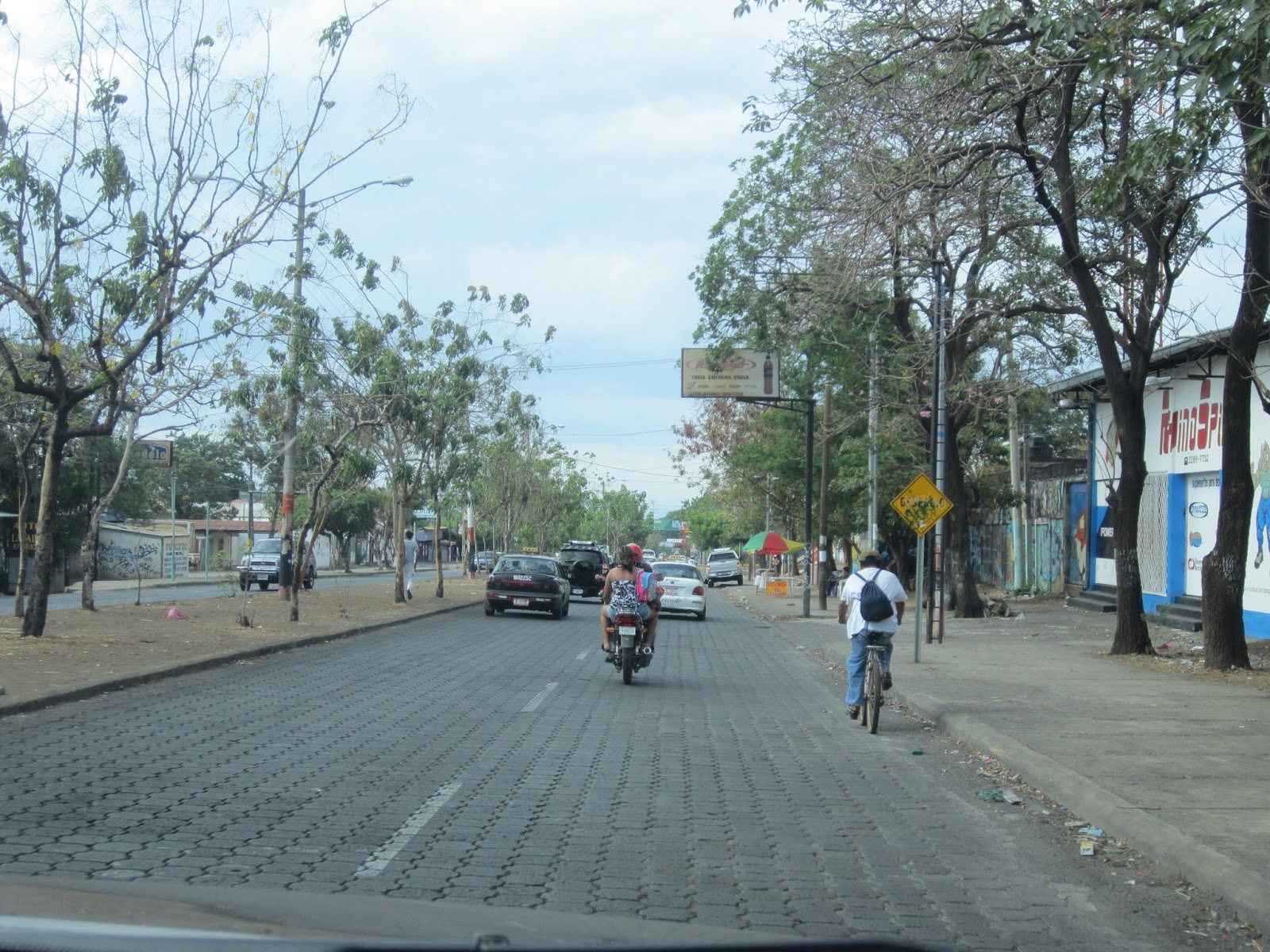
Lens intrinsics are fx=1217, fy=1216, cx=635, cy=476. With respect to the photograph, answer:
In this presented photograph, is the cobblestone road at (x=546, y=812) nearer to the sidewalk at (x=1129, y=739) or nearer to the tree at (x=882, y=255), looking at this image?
the sidewalk at (x=1129, y=739)

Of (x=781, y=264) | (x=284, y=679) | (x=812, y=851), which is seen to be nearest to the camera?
(x=812, y=851)

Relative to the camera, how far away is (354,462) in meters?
24.0

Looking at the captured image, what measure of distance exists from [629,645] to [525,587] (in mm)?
14623

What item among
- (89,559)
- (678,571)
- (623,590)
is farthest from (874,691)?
(678,571)

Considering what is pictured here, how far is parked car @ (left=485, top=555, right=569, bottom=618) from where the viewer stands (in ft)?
96.6

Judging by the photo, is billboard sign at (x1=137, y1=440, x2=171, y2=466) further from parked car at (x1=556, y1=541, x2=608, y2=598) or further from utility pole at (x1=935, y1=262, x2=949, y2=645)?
utility pole at (x1=935, y1=262, x2=949, y2=645)

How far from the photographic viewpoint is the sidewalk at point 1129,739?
→ 22.5 ft

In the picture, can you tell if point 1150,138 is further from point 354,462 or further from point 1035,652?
point 354,462

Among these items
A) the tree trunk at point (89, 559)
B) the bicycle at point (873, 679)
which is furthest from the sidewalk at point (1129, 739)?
the tree trunk at point (89, 559)

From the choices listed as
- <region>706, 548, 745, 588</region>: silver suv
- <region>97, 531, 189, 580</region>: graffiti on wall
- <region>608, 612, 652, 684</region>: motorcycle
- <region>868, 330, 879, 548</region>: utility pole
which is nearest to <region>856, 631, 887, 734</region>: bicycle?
<region>608, 612, 652, 684</region>: motorcycle

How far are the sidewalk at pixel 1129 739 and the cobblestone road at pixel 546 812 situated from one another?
579 mm

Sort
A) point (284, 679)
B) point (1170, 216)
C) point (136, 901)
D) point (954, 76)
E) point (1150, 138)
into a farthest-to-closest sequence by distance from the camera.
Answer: point (1170, 216) → point (284, 679) → point (954, 76) → point (1150, 138) → point (136, 901)

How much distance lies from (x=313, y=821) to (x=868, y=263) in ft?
38.0

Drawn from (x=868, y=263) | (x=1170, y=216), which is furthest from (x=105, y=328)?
(x=1170, y=216)
